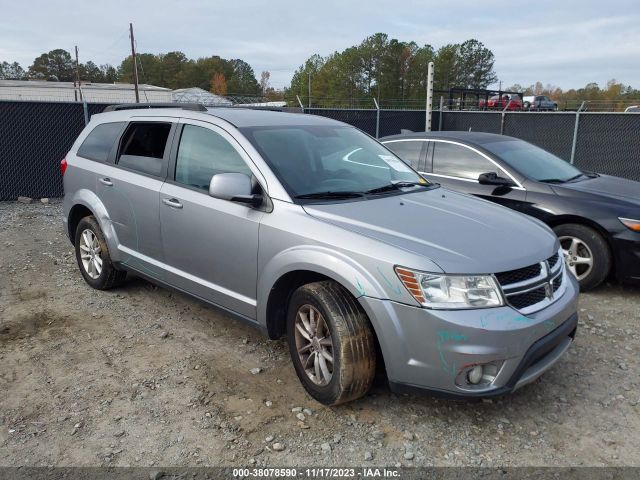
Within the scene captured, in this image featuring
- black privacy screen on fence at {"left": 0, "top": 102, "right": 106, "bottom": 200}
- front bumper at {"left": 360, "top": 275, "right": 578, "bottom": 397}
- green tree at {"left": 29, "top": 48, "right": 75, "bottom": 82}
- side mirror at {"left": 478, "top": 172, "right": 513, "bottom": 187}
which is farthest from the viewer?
green tree at {"left": 29, "top": 48, "right": 75, "bottom": 82}

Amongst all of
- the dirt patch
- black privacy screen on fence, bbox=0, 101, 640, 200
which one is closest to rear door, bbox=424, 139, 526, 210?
the dirt patch

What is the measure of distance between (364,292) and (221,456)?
116 cm

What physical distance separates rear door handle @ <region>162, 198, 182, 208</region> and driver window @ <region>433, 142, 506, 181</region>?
3.49 metres

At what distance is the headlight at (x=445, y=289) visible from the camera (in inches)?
105

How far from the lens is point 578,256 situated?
5211 millimetres

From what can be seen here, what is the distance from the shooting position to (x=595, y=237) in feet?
16.6

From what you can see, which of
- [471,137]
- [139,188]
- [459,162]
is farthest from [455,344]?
[471,137]

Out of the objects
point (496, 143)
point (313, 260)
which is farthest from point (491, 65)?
point (313, 260)

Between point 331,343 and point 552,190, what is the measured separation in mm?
3569

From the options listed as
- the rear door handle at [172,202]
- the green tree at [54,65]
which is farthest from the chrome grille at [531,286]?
the green tree at [54,65]

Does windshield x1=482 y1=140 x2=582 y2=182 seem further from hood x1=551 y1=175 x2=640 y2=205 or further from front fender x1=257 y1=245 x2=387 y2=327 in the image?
front fender x1=257 y1=245 x2=387 y2=327

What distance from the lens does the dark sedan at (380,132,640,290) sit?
497 cm

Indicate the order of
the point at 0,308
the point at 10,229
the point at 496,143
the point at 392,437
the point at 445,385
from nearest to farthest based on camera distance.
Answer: the point at 445,385, the point at 392,437, the point at 0,308, the point at 496,143, the point at 10,229

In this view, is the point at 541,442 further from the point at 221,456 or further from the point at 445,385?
the point at 221,456
